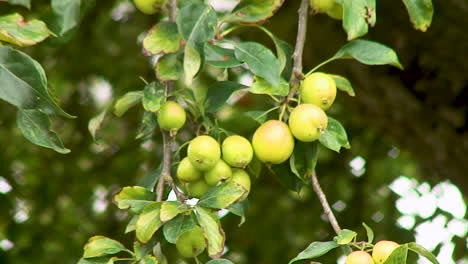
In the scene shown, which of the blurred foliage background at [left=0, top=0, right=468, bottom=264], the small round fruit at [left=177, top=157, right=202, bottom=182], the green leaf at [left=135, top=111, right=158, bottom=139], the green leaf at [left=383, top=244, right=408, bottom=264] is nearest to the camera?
the green leaf at [left=383, top=244, right=408, bottom=264]

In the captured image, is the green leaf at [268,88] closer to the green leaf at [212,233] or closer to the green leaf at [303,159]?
the green leaf at [303,159]

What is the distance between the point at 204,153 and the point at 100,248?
0.67 ft

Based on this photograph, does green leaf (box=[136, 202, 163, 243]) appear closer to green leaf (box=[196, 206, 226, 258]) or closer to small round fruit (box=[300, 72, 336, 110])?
green leaf (box=[196, 206, 226, 258])

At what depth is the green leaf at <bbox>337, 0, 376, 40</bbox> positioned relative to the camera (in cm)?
115

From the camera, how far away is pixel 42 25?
3.51 ft

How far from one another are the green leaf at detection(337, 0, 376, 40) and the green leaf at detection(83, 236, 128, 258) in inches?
18.5

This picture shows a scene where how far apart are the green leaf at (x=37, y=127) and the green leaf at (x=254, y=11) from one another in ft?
1.15

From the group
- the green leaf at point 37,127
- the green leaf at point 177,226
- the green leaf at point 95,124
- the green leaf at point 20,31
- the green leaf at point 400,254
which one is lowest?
Answer: the green leaf at point 95,124

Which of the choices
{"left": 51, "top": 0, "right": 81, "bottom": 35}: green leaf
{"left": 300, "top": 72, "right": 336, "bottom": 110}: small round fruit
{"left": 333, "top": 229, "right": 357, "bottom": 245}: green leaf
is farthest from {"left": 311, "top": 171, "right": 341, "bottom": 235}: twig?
{"left": 51, "top": 0, "right": 81, "bottom": 35}: green leaf

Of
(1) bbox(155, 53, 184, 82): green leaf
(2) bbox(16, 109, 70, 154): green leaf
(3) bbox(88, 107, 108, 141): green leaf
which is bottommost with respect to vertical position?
(3) bbox(88, 107, 108, 141): green leaf

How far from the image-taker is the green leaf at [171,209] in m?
1.02

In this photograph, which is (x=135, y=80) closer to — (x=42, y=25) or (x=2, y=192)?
(x=2, y=192)

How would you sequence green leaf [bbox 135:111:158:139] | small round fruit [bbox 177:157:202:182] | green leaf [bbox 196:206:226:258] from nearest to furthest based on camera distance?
green leaf [bbox 196:206:226:258] → small round fruit [bbox 177:157:202:182] → green leaf [bbox 135:111:158:139]

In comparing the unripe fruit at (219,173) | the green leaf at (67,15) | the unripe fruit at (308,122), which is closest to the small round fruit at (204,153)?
the unripe fruit at (219,173)
